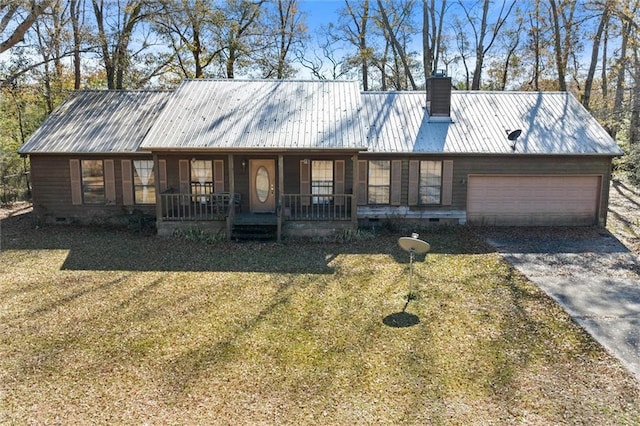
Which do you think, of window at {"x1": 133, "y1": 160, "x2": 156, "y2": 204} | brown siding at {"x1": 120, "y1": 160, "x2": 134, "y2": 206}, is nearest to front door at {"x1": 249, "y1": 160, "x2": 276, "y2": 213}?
window at {"x1": 133, "y1": 160, "x2": 156, "y2": 204}

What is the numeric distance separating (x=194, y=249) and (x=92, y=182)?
5190 millimetres

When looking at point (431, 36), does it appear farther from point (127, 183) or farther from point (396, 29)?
point (127, 183)

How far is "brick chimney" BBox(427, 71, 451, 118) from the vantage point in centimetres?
1581

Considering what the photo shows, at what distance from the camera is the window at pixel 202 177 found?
14.8m

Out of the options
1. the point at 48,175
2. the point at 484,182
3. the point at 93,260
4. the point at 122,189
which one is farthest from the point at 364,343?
the point at 48,175

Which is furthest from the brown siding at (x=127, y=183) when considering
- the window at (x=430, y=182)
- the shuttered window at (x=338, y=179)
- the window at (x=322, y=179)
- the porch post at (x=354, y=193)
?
the window at (x=430, y=182)

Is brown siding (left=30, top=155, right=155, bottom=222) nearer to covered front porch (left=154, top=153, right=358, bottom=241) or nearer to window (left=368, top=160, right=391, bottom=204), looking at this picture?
covered front porch (left=154, top=153, right=358, bottom=241)

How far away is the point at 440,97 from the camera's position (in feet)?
52.1

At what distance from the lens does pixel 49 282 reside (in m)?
9.61

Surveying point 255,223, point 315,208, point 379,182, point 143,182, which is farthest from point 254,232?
point 143,182

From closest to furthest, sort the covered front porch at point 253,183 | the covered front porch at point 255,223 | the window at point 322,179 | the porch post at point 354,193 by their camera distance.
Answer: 1. the porch post at point 354,193
2. the covered front porch at point 255,223
3. the covered front porch at point 253,183
4. the window at point 322,179

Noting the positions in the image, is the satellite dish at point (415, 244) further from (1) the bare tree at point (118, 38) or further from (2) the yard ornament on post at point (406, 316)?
(1) the bare tree at point (118, 38)

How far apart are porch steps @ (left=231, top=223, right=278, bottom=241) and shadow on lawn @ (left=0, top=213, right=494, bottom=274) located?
404 millimetres

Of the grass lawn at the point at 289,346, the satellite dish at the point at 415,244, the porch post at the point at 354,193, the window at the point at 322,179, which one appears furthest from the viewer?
the window at the point at 322,179
